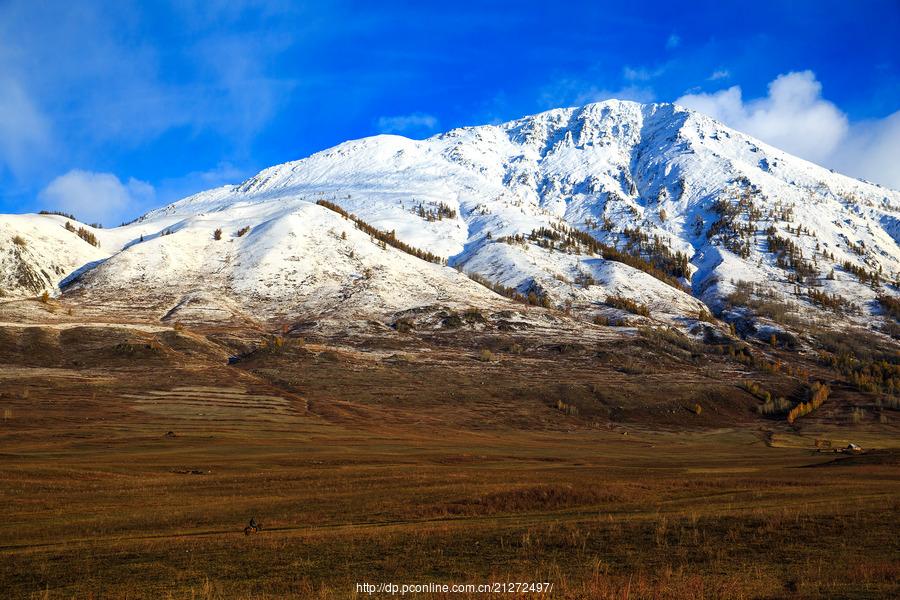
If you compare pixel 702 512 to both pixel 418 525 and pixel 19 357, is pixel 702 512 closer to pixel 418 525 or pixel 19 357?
pixel 418 525


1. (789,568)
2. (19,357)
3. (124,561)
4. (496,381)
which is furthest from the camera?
(496,381)

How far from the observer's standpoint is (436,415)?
149750 mm

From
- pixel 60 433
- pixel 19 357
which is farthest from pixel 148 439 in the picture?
pixel 19 357

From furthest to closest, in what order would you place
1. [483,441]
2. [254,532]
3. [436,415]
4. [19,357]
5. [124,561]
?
[19,357] → [436,415] → [483,441] → [254,532] → [124,561]

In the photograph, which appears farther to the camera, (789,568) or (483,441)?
(483,441)

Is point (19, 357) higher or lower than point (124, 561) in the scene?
higher

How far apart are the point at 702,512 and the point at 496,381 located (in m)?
148

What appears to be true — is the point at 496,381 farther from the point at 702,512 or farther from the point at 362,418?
the point at 702,512

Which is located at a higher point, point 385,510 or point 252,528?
point 252,528

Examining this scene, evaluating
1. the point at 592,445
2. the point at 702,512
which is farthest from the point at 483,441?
the point at 702,512

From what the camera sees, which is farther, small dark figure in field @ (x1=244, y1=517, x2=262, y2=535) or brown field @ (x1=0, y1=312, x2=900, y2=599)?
small dark figure in field @ (x1=244, y1=517, x2=262, y2=535)

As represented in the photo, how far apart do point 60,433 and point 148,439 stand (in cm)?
1333

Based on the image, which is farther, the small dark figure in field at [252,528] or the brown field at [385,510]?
the small dark figure in field at [252,528]

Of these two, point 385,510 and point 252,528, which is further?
point 385,510
